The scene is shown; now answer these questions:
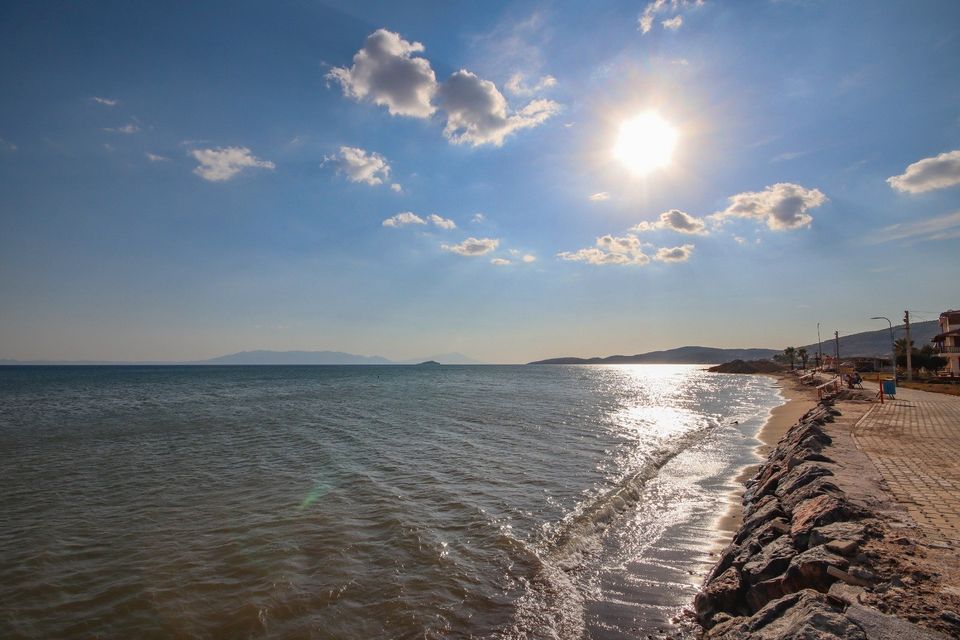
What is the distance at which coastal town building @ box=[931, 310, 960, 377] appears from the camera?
205 ft

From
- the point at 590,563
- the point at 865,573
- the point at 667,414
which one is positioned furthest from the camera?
the point at 667,414

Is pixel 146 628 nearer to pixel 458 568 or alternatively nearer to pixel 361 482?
pixel 458 568

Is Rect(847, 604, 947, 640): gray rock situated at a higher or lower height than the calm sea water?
higher

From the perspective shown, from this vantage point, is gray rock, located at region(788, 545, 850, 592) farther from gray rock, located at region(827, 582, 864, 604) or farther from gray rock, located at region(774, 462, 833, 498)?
gray rock, located at region(774, 462, 833, 498)

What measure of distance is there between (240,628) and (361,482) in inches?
332

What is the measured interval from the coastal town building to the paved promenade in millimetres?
48869

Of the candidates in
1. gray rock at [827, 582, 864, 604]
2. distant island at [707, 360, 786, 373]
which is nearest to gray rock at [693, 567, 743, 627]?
gray rock at [827, 582, 864, 604]

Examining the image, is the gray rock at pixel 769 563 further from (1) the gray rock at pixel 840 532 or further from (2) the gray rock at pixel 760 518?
(2) the gray rock at pixel 760 518

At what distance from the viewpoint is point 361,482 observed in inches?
626

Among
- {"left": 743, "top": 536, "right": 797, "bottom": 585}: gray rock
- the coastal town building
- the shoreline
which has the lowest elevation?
the shoreline

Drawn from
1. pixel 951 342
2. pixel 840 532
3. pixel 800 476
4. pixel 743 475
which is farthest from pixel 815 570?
pixel 951 342

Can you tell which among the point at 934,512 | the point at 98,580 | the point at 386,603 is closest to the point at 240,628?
the point at 386,603

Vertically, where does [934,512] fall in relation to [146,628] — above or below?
above

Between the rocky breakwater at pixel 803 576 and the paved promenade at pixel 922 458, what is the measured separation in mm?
1153
